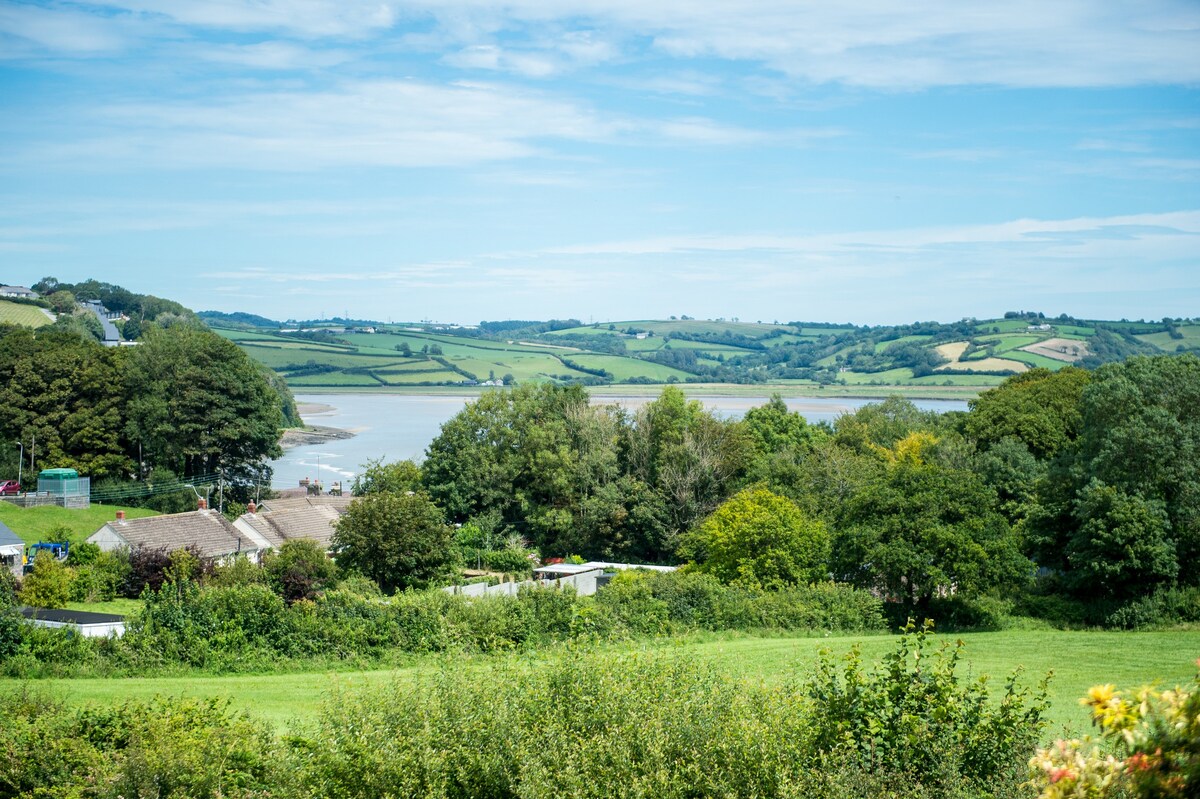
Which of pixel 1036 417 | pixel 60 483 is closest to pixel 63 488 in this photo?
pixel 60 483

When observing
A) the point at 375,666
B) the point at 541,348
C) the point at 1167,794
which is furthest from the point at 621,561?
the point at 541,348

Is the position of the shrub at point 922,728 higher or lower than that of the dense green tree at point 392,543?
higher

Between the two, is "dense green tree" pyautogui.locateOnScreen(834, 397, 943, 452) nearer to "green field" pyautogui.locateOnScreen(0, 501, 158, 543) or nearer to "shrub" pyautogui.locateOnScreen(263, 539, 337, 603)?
"shrub" pyautogui.locateOnScreen(263, 539, 337, 603)

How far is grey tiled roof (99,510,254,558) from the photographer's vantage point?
3616 cm

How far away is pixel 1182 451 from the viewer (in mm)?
27750

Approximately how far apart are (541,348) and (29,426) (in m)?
135

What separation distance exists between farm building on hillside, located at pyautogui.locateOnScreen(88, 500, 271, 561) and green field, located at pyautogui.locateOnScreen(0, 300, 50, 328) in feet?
194

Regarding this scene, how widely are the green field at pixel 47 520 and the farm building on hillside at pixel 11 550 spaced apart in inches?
122

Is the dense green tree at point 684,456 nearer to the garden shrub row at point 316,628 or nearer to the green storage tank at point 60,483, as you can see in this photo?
the garden shrub row at point 316,628

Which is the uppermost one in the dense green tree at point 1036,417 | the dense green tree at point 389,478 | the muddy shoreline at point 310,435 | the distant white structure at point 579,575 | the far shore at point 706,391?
the dense green tree at point 1036,417

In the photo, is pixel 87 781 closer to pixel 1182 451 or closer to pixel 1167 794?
pixel 1167 794

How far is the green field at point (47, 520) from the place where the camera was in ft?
132

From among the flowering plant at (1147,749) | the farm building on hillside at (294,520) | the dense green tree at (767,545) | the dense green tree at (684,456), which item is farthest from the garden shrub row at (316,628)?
the dense green tree at (684,456)

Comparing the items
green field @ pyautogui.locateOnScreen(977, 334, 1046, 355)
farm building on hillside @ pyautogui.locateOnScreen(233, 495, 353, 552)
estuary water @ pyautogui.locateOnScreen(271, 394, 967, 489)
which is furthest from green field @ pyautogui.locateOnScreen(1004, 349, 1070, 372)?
farm building on hillside @ pyautogui.locateOnScreen(233, 495, 353, 552)
